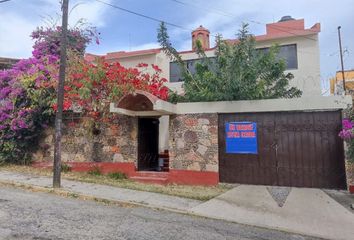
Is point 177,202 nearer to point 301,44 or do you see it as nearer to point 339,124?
point 339,124

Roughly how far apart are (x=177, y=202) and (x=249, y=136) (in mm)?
3779

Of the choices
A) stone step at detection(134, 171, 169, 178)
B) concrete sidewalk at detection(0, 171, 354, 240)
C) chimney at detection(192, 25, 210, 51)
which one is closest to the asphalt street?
concrete sidewalk at detection(0, 171, 354, 240)

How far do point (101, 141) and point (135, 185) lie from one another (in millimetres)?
2941

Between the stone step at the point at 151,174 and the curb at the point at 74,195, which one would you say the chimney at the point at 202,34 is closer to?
the stone step at the point at 151,174

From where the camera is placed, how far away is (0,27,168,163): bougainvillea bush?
12031mm

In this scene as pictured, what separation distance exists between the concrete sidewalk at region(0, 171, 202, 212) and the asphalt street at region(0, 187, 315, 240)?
0.46m

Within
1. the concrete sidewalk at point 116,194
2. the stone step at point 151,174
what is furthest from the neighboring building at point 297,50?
the concrete sidewalk at point 116,194

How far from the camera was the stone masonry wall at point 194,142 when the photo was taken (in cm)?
1091

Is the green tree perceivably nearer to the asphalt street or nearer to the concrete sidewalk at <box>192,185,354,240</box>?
the concrete sidewalk at <box>192,185,354,240</box>

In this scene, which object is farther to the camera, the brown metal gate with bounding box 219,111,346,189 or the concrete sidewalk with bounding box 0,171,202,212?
the brown metal gate with bounding box 219,111,346,189

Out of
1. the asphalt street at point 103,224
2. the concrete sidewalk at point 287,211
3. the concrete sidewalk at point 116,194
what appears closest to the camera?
the asphalt street at point 103,224

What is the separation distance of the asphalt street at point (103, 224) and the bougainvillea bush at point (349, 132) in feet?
13.1

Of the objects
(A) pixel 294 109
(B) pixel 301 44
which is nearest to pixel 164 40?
(A) pixel 294 109

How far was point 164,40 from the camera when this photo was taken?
13391mm
